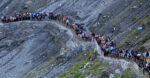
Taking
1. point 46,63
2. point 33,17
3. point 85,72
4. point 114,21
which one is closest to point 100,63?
point 85,72

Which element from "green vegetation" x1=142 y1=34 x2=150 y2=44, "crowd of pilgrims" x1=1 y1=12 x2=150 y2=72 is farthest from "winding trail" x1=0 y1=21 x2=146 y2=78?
"green vegetation" x1=142 y1=34 x2=150 y2=44

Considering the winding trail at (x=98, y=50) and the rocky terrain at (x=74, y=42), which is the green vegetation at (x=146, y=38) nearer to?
the rocky terrain at (x=74, y=42)

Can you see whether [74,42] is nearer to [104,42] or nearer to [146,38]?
[104,42]

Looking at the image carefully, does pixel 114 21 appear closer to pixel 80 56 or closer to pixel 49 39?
pixel 49 39

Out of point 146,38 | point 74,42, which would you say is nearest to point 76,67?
point 74,42

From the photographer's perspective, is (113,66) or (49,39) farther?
(49,39)

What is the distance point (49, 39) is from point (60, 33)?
1680mm

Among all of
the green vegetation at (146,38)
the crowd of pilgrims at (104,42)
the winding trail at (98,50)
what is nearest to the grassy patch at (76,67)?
the winding trail at (98,50)

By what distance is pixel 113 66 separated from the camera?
38.6 m

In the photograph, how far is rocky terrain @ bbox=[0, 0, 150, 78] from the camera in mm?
41688

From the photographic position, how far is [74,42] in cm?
4844

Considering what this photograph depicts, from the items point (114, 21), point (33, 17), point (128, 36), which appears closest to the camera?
point (128, 36)

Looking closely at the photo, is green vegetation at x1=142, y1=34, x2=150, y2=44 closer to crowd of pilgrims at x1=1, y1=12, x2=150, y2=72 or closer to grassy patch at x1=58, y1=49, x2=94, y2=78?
crowd of pilgrims at x1=1, y1=12, x2=150, y2=72

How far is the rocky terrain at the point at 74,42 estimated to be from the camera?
41.7m
